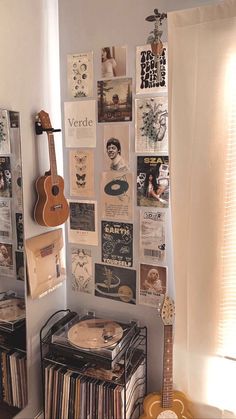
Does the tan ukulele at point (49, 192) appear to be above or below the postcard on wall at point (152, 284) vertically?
above

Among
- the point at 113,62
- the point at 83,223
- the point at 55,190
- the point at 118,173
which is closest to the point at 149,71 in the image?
the point at 113,62

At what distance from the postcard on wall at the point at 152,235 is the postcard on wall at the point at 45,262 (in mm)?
432

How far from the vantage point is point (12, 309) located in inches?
58.2

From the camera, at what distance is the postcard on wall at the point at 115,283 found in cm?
163

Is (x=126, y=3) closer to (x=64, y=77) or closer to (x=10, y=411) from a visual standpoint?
(x=64, y=77)

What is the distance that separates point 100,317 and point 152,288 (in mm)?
344

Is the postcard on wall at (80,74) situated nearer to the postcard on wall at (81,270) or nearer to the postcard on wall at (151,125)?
the postcard on wall at (151,125)

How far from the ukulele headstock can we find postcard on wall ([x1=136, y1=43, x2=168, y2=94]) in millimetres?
902

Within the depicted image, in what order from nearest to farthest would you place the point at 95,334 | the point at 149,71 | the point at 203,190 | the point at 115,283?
1. the point at 203,190
2. the point at 149,71
3. the point at 95,334
4. the point at 115,283

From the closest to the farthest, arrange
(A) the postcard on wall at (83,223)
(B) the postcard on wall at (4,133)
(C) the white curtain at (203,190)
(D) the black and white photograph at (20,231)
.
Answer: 1. (C) the white curtain at (203,190)
2. (B) the postcard on wall at (4,133)
3. (D) the black and white photograph at (20,231)
4. (A) the postcard on wall at (83,223)

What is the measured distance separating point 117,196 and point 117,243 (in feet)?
0.75

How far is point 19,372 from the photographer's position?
5.05 ft

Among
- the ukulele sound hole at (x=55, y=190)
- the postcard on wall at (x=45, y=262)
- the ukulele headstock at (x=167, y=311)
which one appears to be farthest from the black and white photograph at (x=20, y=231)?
the ukulele headstock at (x=167, y=311)

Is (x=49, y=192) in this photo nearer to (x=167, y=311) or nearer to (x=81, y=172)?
(x=81, y=172)
